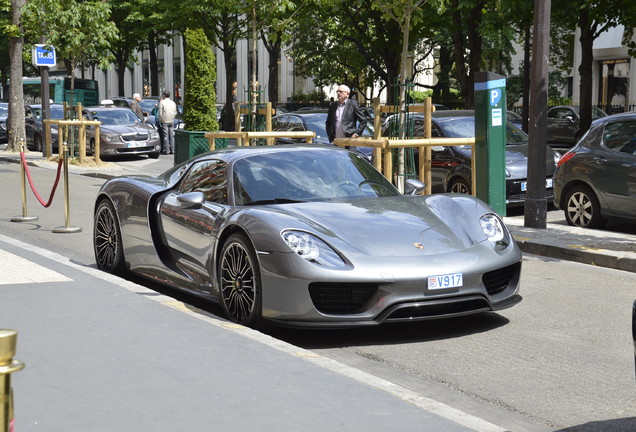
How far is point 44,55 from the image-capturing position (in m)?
28.4

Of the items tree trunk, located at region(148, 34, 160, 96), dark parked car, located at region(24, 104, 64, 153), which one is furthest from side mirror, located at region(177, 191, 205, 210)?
tree trunk, located at region(148, 34, 160, 96)

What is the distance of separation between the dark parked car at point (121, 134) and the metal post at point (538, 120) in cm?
1704

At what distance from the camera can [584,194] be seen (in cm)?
1285

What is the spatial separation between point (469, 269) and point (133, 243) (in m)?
3.34

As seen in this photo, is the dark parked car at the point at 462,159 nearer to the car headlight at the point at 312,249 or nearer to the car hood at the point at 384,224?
the car hood at the point at 384,224

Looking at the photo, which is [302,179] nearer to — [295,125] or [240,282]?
[240,282]

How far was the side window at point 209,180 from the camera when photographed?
7746 mm

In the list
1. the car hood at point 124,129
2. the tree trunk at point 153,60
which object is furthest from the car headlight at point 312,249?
the tree trunk at point 153,60

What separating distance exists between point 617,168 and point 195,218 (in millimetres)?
6464

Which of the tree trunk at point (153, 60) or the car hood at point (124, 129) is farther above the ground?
the tree trunk at point (153, 60)

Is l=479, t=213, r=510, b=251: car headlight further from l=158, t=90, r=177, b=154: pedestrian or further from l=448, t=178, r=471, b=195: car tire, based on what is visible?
l=158, t=90, r=177, b=154: pedestrian

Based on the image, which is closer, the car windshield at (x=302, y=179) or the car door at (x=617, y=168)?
the car windshield at (x=302, y=179)

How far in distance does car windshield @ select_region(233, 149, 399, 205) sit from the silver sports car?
0.04 feet

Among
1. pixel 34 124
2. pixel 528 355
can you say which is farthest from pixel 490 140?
pixel 34 124
